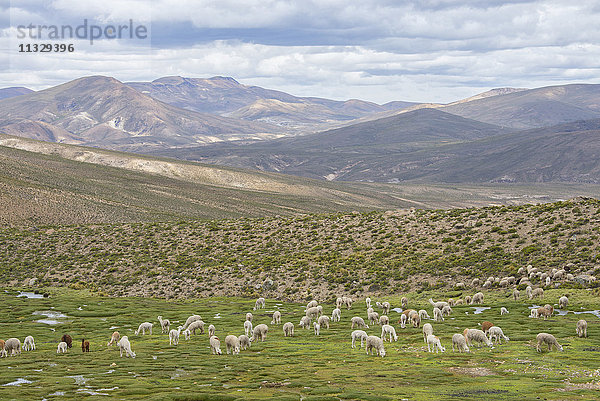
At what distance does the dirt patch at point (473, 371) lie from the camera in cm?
2542

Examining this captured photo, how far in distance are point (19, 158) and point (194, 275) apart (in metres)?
129

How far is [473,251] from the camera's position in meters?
60.9

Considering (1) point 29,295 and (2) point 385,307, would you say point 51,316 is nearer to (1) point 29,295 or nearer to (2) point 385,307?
(1) point 29,295

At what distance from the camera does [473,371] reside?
25.9m

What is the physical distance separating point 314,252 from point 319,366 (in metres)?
42.5

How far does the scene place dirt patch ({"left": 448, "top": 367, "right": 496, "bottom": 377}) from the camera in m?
25.4

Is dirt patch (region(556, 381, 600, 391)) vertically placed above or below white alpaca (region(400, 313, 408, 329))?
below

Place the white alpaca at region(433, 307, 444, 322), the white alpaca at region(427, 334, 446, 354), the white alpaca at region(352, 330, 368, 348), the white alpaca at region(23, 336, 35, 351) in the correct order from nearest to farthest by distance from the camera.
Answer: the white alpaca at region(427, 334, 446, 354) → the white alpaca at region(352, 330, 368, 348) → the white alpaca at region(23, 336, 35, 351) → the white alpaca at region(433, 307, 444, 322)

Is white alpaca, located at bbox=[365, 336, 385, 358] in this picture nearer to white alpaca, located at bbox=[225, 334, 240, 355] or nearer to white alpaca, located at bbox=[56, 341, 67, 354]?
white alpaca, located at bbox=[225, 334, 240, 355]

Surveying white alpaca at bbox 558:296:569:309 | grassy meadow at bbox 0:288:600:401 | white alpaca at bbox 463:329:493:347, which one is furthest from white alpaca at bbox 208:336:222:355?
white alpaca at bbox 558:296:569:309

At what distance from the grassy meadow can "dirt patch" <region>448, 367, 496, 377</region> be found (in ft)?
0.29

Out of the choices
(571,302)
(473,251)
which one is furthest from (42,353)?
(473,251)

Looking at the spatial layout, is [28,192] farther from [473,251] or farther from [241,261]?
[473,251]

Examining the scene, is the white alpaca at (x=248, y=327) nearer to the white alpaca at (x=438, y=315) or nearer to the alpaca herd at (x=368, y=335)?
the alpaca herd at (x=368, y=335)
